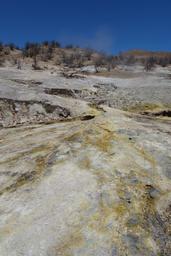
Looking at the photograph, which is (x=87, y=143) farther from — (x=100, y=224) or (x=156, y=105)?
(x=156, y=105)

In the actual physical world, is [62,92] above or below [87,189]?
above

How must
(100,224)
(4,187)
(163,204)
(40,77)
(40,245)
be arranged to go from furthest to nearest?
(40,77) → (4,187) → (163,204) → (100,224) → (40,245)

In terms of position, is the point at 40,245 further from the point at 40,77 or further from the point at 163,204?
the point at 40,77

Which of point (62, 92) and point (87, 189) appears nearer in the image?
point (87, 189)

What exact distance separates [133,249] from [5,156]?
539 centimetres

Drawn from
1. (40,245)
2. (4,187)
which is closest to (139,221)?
(40,245)

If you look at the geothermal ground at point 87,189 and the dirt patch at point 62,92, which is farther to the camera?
the dirt patch at point 62,92

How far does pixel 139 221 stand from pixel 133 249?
2.56 ft

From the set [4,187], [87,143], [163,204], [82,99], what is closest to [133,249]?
[163,204]

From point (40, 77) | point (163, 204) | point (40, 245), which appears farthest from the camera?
point (40, 77)

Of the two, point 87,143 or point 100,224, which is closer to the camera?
point 100,224

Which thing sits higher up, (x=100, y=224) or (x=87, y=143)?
(x=87, y=143)

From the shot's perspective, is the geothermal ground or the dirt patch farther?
the dirt patch

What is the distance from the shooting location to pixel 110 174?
8578 millimetres
